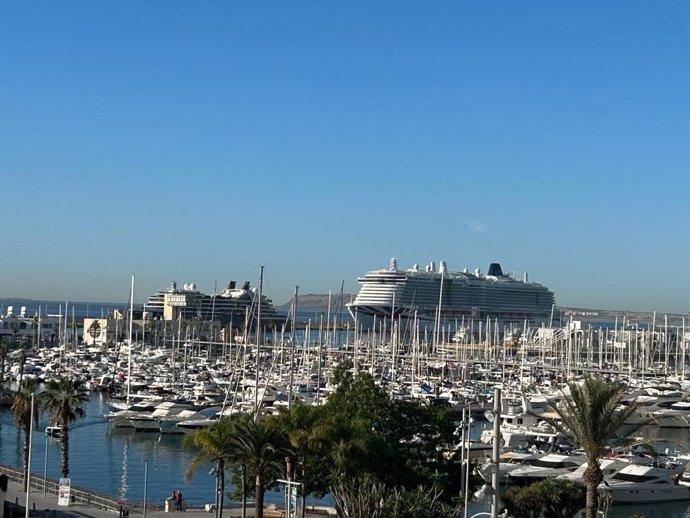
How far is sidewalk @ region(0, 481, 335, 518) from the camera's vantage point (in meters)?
27.2

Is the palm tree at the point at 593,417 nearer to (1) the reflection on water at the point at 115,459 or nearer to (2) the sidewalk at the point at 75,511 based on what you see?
(2) the sidewalk at the point at 75,511

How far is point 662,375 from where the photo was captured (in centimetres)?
9281

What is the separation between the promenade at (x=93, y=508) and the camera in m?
27.5

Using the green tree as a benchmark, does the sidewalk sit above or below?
below

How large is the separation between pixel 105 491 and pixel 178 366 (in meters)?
54.6

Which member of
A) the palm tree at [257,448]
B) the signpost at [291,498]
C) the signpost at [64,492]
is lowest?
the signpost at [64,492]

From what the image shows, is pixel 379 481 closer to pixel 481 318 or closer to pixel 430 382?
pixel 430 382

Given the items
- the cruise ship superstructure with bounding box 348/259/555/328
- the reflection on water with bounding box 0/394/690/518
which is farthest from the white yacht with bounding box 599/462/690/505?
the cruise ship superstructure with bounding box 348/259/555/328

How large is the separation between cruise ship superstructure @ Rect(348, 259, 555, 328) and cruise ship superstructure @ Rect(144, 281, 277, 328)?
17.0 m

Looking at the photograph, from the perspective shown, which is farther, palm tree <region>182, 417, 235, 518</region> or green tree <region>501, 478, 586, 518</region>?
green tree <region>501, 478, 586, 518</region>

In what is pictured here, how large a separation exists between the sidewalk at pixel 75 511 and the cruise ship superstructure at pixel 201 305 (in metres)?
126

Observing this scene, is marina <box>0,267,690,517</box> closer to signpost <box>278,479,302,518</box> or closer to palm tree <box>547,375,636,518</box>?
palm tree <box>547,375,636,518</box>

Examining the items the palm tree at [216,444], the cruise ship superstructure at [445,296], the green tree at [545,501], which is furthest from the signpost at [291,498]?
the cruise ship superstructure at [445,296]

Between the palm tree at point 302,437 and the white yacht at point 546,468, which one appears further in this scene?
the white yacht at point 546,468
